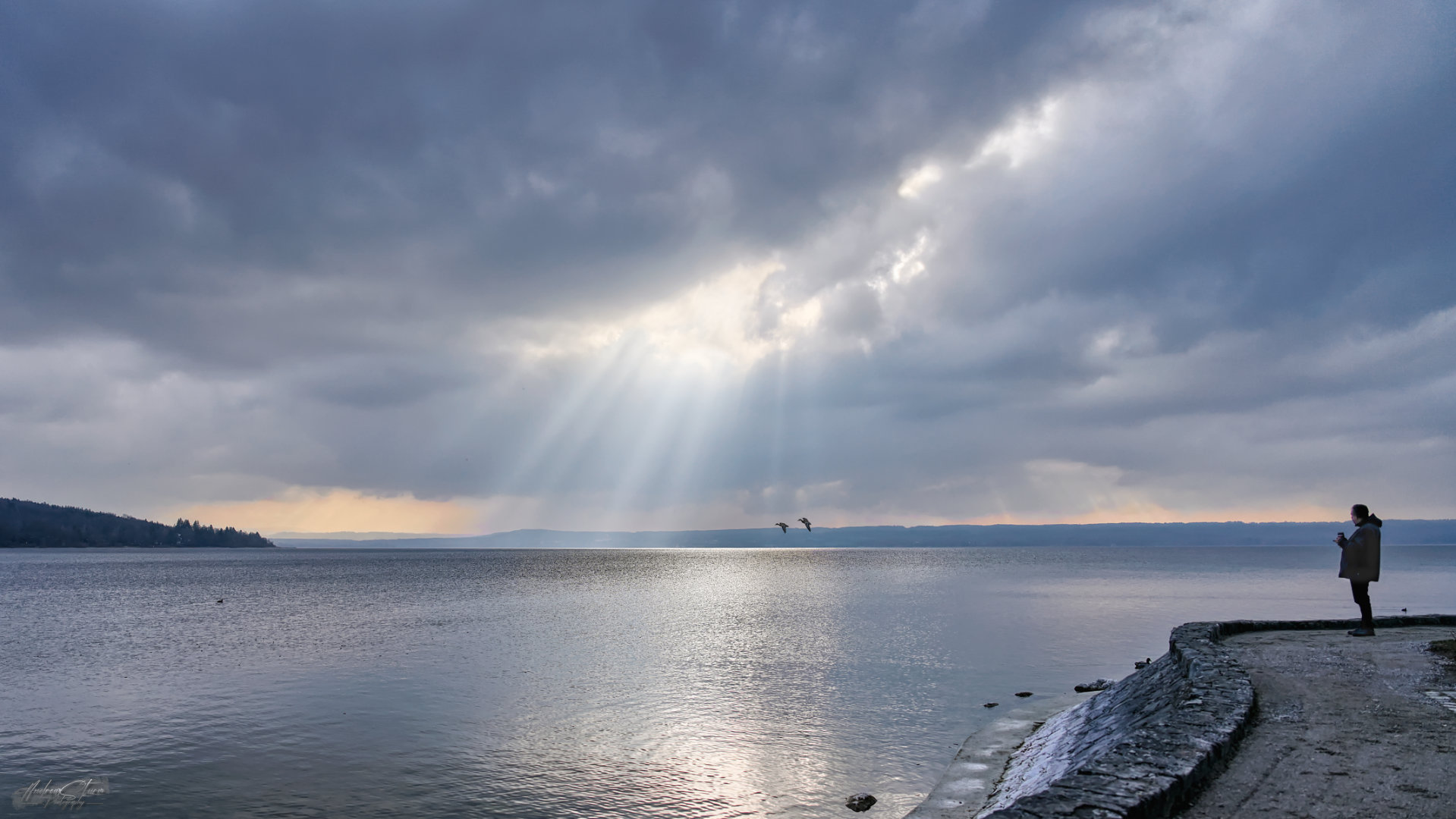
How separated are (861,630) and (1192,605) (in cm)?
2963

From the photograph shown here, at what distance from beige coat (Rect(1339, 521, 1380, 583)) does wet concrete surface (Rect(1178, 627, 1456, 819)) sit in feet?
6.81

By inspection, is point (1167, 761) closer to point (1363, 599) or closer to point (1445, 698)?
point (1445, 698)

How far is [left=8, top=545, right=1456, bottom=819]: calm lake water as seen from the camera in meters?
15.5

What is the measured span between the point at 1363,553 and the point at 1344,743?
1103cm

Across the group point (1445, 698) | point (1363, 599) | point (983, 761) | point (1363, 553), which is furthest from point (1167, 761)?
point (1363, 599)

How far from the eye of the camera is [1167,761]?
793 cm

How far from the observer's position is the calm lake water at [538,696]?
611 inches

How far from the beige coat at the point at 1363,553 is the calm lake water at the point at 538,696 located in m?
9.57

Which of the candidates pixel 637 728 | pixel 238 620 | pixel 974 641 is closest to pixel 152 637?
pixel 238 620

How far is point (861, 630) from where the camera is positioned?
134 feet

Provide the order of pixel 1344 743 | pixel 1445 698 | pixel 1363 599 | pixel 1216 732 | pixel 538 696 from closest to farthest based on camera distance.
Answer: pixel 1216 732
pixel 1344 743
pixel 1445 698
pixel 1363 599
pixel 538 696

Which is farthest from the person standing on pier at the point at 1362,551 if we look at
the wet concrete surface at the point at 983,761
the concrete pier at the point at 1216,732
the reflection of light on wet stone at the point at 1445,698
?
the wet concrete surface at the point at 983,761

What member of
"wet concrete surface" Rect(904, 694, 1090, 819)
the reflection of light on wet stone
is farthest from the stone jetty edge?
"wet concrete surface" Rect(904, 694, 1090, 819)

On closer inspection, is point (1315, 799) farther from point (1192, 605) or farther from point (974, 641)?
point (1192, 605)
